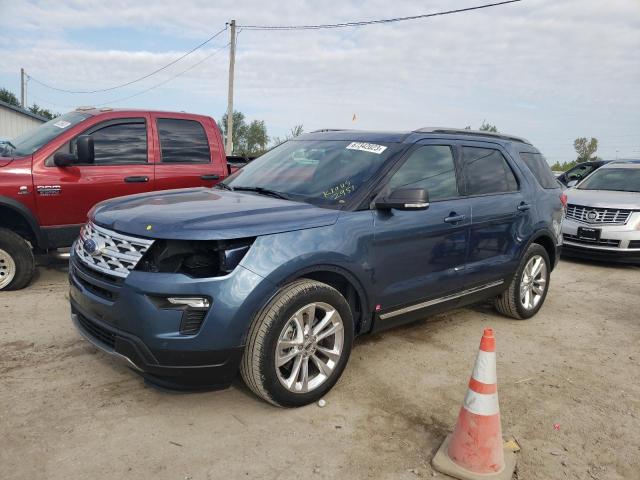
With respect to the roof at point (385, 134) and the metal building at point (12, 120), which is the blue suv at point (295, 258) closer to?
the roof at point (385, 134)

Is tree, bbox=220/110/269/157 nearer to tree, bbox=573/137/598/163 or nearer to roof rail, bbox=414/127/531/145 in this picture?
tree, bbox=573/137/598/163

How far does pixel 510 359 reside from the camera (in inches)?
168

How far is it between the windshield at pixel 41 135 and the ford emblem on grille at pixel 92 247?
2760 millimetres

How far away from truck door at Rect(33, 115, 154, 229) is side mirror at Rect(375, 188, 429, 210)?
11.1 feet

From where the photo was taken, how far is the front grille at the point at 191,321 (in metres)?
2.80

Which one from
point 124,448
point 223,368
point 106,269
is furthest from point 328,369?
point 106,269

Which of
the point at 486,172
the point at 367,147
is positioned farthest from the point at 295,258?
the point at 486,172

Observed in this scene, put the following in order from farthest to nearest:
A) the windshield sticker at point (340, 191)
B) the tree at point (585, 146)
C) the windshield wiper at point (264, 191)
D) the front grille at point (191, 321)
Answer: the tree at point (585, 146) → the windshield wiper at point (264, 191) → the windshield sticker at point (340, 191) → the front grille at point (191, 321)

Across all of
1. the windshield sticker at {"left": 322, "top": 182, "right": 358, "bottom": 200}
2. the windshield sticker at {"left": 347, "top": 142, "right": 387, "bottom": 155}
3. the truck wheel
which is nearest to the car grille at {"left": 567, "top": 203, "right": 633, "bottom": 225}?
the windshield sticker at {"left": 347, "top": 142, "right": 387, "bottom": 155}

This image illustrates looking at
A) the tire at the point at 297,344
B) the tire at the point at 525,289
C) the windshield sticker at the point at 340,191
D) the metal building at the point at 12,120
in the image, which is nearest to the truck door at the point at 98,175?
the windshield sticker at the point at 340,191

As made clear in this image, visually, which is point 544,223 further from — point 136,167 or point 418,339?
point 136,167

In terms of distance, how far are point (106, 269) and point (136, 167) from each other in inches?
123

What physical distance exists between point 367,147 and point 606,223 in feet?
19.8

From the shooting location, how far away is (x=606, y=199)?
337 inches
